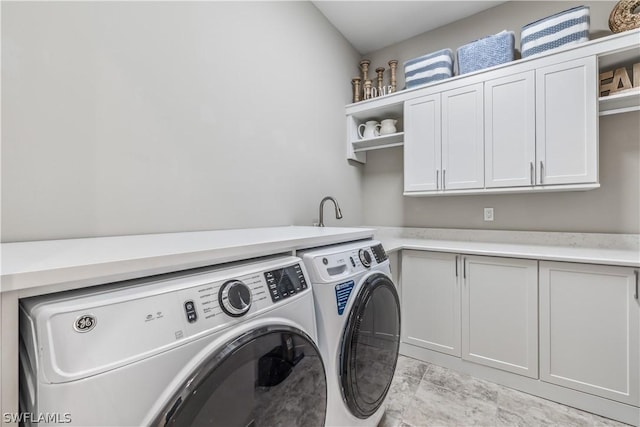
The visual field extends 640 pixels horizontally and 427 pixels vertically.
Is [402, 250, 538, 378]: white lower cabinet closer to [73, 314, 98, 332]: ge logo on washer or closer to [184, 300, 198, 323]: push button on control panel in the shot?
[184, 300, 198, 323]: push button on control panel

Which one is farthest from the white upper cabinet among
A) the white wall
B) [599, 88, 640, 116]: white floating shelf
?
the white wall

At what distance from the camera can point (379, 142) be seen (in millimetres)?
2775

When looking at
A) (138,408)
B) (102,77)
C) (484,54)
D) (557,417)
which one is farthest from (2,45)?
(557,417)

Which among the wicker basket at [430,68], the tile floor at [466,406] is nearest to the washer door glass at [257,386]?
the tile floor at [466,406]

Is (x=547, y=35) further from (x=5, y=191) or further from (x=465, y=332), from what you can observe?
(x=5, y=191)

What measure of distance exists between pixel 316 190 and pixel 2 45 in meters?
1.75

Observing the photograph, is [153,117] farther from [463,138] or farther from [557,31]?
[557,31]

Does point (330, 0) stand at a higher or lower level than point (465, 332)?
higher

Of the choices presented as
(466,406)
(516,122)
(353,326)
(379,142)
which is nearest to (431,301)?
(466,406)

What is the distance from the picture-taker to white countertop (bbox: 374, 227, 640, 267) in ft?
5.30

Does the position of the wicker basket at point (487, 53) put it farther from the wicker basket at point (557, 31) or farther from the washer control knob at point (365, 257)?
the washer control knob at point (365, 257)

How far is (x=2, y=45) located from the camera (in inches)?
35.1

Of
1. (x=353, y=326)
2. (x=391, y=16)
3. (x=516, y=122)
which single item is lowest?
(x=353, y=326)

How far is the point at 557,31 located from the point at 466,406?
8.12 ft
